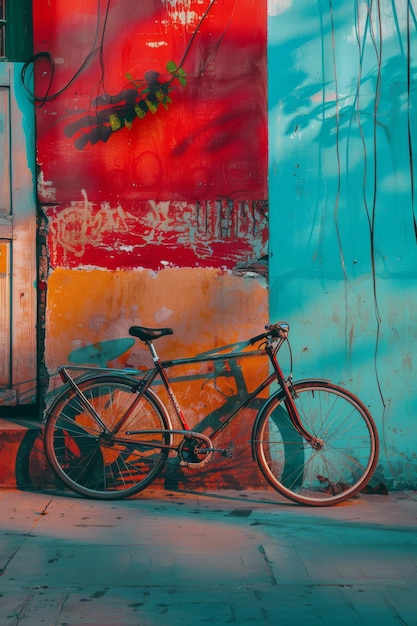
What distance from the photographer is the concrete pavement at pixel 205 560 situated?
141 inches

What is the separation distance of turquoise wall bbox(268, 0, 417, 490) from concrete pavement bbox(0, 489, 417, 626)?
0.92 metres

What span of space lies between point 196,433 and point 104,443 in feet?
2.07

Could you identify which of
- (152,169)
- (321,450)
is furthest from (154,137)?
(321,450)

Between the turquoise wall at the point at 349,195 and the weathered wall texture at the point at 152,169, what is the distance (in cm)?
17

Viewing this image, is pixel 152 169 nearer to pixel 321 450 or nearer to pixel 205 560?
pixel 321 450

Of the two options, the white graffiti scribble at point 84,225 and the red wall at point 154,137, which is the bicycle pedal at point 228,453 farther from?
the white graffiti scribble at point 84,225

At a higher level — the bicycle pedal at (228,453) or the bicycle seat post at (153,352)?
the bicycle seat post at (153,352)

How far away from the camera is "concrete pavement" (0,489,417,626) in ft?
11.8

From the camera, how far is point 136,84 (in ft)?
18.9

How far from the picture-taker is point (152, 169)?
Result: 5.80 metres

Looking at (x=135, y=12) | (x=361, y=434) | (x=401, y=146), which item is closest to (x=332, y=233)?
(x=401, y=146)

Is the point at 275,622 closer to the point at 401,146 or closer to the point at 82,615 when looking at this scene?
the point at 82,615

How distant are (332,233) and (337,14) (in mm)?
1526

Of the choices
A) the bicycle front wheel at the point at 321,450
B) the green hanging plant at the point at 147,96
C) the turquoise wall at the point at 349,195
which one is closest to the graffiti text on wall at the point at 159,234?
the turquoise wall at the point at 349,195
